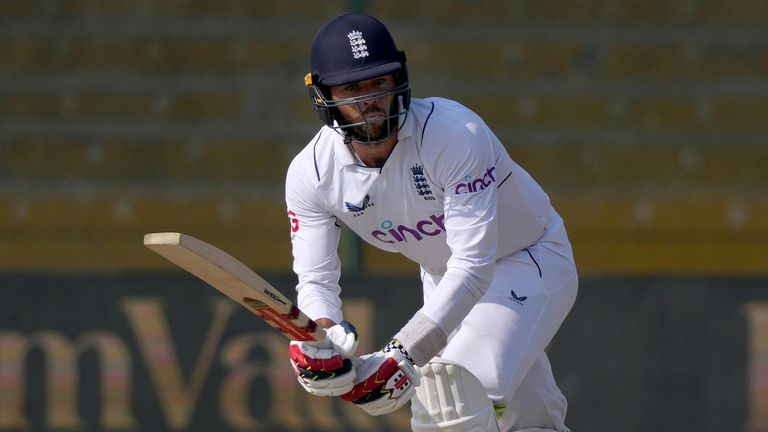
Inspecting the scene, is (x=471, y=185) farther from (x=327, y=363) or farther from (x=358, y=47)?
(x=327, y=363)

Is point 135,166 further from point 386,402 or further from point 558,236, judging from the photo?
point 386,402

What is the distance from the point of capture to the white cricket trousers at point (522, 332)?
→ 334 cm

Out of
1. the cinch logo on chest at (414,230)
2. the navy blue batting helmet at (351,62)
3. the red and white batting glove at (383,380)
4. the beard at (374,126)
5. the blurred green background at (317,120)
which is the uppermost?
the navy blue batting helmet at (351,62)

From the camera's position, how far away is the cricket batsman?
122 inches

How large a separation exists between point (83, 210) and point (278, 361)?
2.02 m

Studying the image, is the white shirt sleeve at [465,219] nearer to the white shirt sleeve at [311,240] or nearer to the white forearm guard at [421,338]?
the white forearm guard at [421,338]

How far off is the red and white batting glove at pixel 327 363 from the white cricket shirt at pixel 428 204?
0.78 feet

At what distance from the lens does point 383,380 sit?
9.90 feet

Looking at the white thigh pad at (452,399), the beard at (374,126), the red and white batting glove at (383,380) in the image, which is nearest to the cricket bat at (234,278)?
the red and white batting glove at (383,380)

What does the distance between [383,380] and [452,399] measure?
199 millimetres

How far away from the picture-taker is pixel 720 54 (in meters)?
7.36

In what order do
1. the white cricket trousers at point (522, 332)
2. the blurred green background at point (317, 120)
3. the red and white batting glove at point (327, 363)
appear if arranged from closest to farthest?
1. the red and white batting glove at point (327, 363)
2. the white cricket trousers at point (522, 332)
3. the blurred green background at point (317, 120)

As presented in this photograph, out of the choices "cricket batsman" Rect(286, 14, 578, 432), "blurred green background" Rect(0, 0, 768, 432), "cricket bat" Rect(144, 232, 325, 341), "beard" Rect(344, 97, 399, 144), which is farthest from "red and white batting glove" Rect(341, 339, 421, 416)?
"blurred green background" Rect(0, 0, 768, 432)

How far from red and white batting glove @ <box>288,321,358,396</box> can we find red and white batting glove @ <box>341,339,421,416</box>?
4 cm
